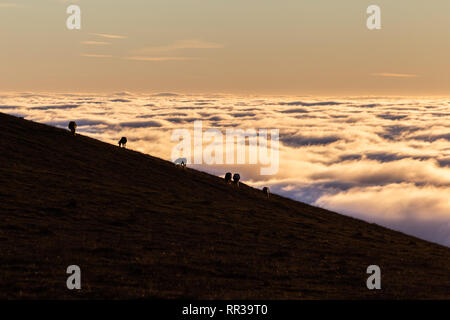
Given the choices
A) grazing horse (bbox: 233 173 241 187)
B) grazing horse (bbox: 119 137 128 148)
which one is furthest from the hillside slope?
grazing horse (bbox: 119 137 128 148)

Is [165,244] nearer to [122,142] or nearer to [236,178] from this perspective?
[236,178]

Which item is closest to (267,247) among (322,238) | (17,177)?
(322,238)

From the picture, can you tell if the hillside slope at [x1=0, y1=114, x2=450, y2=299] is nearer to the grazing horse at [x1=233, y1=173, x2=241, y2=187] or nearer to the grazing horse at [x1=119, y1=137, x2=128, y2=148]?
the grazing horse at [x1=233, y1=173, x2=241, y2=187]

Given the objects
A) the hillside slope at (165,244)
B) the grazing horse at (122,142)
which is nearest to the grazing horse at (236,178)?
the hillside slope at (165,244)

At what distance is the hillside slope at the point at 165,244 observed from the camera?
2691 centimetres

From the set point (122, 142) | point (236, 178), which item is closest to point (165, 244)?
point (236, 178)

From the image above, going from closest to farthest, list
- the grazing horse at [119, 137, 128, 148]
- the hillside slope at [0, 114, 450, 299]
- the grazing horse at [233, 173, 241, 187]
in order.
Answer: the hillside slope at [0, 114, 450, 299], the grazing horse at [233, 173, 241, 187], the grazing horse at [119, 137, 128, 148]

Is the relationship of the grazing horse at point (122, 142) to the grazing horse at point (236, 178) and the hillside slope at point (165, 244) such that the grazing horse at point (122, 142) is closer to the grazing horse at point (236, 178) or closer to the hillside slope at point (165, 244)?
the hillside slope at point (165, 244)

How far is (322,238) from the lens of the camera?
49125mm

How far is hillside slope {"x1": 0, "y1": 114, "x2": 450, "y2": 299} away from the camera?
88.3 feet

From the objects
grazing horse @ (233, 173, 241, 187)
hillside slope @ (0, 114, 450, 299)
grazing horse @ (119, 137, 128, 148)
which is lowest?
hillside slope @ (0, 114, 450, 299)
